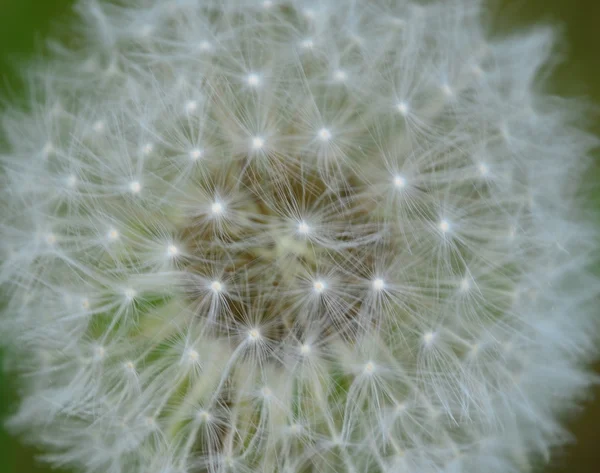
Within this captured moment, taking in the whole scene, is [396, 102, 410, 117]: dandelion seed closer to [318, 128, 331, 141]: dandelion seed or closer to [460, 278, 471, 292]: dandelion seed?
[318, 128, 331, 141]: dandelion seed

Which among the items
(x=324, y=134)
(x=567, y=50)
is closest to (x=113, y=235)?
(x=324, y=134)

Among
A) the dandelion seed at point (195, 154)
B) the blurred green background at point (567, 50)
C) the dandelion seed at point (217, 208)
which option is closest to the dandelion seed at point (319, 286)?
the dandelion seed at point (217, 208)

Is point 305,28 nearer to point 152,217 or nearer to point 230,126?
point 230,126

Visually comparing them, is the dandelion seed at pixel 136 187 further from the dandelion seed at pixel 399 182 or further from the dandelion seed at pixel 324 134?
the dandelion seed at pixel 399 182

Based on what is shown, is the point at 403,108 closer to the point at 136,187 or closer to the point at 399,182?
the point at 399,182

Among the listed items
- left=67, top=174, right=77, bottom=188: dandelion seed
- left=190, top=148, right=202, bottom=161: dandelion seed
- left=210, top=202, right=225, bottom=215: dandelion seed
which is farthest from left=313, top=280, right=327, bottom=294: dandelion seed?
left=67, top=174, right=77, bottom=188: dandelion seed

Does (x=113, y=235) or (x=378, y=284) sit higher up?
(x=113, y=235)

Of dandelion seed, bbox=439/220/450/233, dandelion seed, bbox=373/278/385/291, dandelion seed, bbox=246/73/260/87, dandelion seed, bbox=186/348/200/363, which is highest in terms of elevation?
dandelion seed, bbox=246/73/260/87

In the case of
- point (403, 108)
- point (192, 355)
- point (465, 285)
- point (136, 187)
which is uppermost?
point (403, 108)
